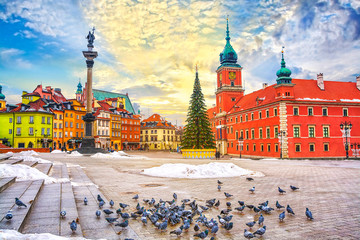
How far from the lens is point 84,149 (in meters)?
41.6

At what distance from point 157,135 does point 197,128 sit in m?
64.7

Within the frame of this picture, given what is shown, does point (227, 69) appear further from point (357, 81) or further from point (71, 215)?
point (71, 215)

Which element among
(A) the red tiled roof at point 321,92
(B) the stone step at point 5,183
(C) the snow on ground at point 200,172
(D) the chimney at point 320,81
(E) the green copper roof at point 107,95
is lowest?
(C) the snow on ground at point 200,172

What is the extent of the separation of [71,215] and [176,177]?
10450 millimetres

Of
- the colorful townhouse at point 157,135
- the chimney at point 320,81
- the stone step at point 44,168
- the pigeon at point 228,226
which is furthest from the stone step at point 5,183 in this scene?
the colorful townhouse at point 157,135

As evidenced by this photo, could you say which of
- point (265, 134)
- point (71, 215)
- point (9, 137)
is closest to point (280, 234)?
point (71, 215)

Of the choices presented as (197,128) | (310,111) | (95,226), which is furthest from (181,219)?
(310,111)

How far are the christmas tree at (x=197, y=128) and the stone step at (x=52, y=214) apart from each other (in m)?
35.4

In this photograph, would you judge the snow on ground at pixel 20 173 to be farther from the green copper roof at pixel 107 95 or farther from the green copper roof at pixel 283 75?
the green copper roof at pixel 107 95

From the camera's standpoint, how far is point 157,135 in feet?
351

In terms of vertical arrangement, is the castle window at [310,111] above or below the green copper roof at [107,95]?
below

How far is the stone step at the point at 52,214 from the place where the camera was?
5.23 metres

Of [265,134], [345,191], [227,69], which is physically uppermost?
[227,69]

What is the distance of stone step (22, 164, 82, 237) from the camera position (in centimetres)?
523
